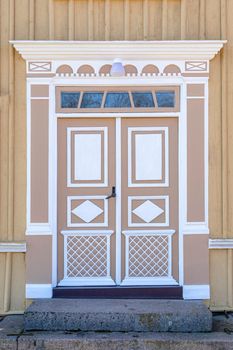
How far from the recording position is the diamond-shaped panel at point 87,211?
18.3ft

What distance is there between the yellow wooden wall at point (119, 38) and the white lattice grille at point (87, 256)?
0.68m

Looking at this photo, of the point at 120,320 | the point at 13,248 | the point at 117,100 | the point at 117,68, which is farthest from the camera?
the point at 117,100

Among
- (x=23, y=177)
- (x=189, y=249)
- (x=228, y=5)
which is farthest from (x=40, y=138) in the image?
(x=228, y=5)

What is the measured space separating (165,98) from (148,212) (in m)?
1.47

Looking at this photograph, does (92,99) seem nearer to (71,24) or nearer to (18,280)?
(71,24)

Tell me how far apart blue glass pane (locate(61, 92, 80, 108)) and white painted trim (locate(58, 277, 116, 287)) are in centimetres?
219

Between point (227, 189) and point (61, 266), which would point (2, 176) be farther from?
point (227, 189)

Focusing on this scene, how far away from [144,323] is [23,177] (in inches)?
91.3

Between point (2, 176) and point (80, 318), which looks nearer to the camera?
point (80, 318)

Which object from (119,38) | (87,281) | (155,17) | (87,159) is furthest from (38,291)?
(155,17)

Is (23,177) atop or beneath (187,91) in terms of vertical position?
beneath

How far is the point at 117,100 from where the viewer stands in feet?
18.3

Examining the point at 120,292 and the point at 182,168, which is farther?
the point at 182,168

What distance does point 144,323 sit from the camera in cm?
474
